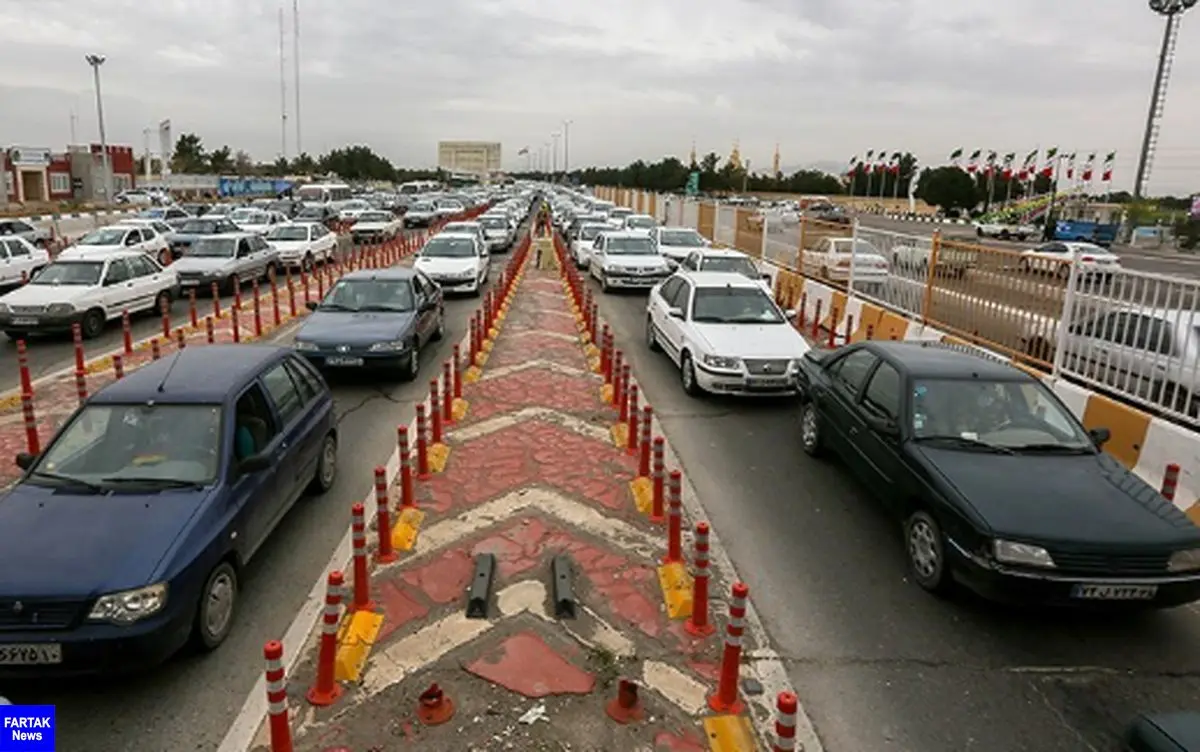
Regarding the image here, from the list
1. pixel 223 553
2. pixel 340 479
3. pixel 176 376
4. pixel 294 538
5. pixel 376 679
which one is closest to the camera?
pixel 376 679

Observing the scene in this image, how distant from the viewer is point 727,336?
11.0 metres

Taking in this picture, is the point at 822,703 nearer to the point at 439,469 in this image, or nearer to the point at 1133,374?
the point at 439,469

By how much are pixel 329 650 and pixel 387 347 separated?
23.1ft

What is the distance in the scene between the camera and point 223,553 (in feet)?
16.4

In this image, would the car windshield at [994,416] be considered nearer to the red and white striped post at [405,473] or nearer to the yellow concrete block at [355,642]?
the red and white striped post at [405,473]

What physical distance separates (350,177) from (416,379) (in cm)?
13052

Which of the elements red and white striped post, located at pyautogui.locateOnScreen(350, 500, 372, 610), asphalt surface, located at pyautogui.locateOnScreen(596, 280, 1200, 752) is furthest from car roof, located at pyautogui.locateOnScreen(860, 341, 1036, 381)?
red and white striped post, located at pyautogui.locateOnScreen(350, 500, 372, 610)

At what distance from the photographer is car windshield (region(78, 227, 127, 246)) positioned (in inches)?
867

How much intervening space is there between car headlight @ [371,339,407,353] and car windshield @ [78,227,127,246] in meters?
15.6

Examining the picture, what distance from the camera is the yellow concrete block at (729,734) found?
4219 mm

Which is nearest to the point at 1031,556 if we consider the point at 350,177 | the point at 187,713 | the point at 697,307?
the point at 187,713

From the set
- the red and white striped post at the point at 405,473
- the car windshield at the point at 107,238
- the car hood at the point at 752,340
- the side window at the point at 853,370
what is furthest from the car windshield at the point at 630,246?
the red and white striped post at the point at 405,473

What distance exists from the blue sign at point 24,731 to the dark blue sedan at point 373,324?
23.0 ft

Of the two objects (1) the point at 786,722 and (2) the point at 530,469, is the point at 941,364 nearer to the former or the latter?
(2) the point at 530,469
